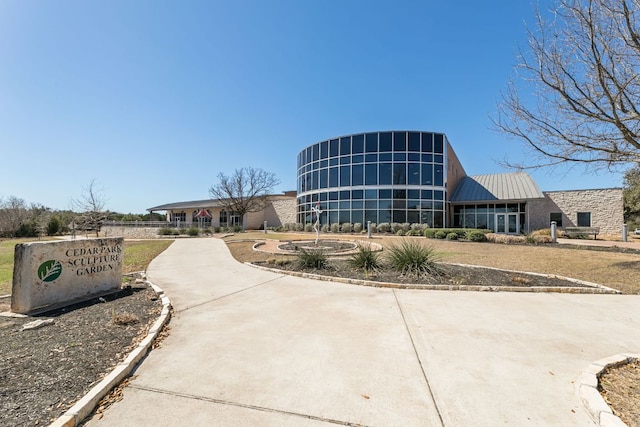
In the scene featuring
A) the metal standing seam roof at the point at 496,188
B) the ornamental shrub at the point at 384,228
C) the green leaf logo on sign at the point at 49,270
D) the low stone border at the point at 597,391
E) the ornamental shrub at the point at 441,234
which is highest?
the metal standing seam roof at the point at 496,188

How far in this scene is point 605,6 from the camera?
5578mm

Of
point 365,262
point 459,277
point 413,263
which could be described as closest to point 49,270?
point 365,262

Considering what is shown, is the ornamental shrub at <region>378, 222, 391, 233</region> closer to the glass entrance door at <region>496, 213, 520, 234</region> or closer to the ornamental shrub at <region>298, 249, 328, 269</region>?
→ the glass entrance door at <region>496, 213, 520, 234</region>

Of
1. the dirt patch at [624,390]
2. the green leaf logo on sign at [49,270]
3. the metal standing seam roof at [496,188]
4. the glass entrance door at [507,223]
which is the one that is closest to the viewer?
the dirt patch at [624,390]

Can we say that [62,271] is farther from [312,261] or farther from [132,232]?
[132,232]

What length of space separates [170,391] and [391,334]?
2.91 metres

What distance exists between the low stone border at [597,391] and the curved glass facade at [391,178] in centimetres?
2441

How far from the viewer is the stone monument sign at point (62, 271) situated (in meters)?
5.22

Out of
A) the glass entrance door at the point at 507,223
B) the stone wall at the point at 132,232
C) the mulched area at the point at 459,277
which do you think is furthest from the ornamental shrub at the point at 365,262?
the stone wall at the point at 132,232

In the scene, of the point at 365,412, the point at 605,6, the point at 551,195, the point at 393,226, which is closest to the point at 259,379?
the point at 365,412

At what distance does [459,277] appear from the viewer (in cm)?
802

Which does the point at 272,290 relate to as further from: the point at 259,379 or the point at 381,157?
the point at 381,157

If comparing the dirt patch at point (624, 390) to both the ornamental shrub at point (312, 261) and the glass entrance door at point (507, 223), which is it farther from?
the glass entrance door at point (507, 223)

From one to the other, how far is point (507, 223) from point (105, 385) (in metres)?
32.4
